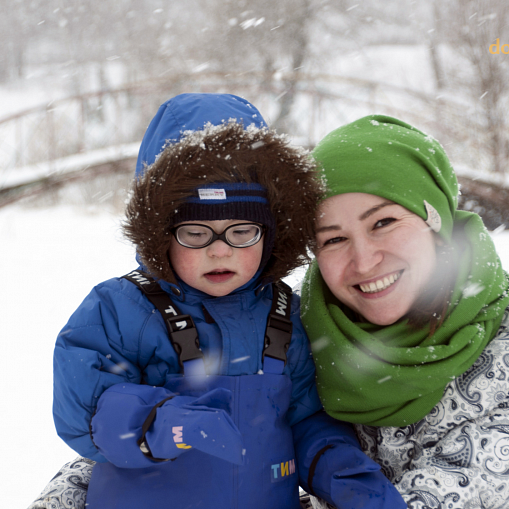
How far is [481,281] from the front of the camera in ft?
4.96

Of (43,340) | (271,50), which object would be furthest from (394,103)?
(43,340)

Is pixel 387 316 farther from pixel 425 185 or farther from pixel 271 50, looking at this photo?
pixel 271 50

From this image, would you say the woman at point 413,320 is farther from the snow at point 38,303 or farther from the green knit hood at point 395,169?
the snow at point 38,303

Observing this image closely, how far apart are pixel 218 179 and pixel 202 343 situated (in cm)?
52

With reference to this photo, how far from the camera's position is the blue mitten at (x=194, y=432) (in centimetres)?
125

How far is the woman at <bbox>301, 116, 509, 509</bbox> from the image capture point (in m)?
1.45

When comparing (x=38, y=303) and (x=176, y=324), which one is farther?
(x=38, y=303)

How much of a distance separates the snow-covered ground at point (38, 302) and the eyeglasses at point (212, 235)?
24 centimetres

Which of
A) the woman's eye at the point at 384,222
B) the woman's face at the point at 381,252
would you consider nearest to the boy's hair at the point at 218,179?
the woman's face at the point at 381,252

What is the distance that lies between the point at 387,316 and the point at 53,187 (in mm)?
8496

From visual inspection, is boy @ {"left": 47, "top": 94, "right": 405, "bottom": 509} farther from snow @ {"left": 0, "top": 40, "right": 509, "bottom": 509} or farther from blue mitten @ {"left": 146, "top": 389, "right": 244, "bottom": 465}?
snow @ {"left": 0, "top": 40, "right": 509, "bottom": 509}

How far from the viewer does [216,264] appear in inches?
61.5

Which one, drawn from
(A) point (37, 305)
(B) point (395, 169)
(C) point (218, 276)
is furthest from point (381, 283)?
(A) point (37, 305)

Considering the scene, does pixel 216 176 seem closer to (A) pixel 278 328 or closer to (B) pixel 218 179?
(B) pixel 218 179
